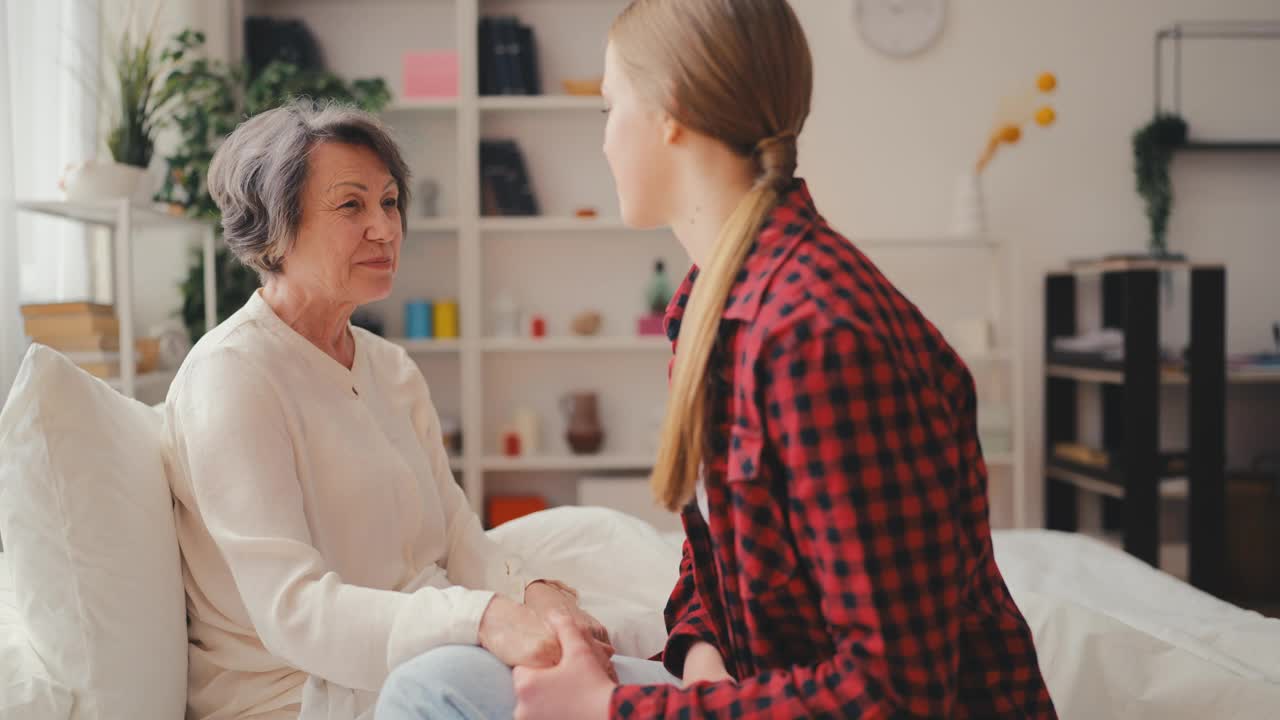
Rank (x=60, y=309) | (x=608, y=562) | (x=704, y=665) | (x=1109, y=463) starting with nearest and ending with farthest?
(x=704, y=665) → (x=608, y=562) → (x=60, y=309) → (x=1109, y=463)

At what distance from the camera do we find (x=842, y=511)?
29.8 inches

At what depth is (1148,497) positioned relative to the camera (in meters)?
3.47

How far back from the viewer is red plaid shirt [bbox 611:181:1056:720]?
0.76 meters

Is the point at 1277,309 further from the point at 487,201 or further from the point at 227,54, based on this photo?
the point at 227,54

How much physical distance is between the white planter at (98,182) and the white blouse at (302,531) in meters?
1.45

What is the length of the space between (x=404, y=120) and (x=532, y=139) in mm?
492

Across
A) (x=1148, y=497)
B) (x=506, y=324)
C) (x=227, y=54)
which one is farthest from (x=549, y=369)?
(x=1148, y=497)

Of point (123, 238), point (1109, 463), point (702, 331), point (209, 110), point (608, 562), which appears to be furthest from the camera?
point (1109, 463)

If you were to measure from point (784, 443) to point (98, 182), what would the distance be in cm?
244

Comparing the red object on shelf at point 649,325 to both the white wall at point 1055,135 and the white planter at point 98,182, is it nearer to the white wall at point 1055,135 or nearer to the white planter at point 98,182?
the white wall at point 1055,135

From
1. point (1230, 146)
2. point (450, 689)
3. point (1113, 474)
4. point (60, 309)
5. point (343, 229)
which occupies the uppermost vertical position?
point (1230, 146)

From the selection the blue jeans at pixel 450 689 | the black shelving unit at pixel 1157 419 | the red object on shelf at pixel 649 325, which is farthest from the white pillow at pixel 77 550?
the black shelving unit at pixel 1157 419

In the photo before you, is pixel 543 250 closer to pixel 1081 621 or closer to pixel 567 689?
pixel 1081 621

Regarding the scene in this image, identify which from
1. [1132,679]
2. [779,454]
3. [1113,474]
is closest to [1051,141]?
[1113,474]
